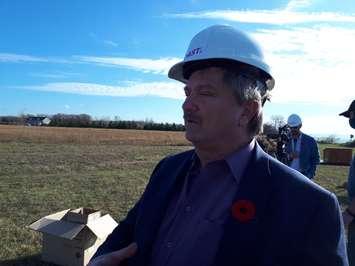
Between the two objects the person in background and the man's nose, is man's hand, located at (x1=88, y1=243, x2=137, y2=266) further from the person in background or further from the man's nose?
the person in background

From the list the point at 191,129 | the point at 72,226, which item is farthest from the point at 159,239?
the point at 72,226

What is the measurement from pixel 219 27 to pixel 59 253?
4.91 m

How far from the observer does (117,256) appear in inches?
82.5

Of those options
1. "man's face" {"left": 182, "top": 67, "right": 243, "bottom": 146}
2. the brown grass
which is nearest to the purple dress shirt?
"man's face" {"left": 182, "top": 67, "right": 243, "bottom": 146}

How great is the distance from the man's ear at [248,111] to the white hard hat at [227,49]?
118 mm

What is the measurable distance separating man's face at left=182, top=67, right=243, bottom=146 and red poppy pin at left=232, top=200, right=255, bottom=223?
302 millimetres

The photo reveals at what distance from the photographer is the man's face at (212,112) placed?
2027 millimetres

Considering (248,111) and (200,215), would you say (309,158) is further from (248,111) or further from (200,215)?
(200,215)

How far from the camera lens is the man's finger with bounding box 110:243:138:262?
2.09 m

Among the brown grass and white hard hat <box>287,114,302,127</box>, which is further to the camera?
the brown grass

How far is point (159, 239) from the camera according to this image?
2.14m

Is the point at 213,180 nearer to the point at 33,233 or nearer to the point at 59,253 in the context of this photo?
the point at 59,253

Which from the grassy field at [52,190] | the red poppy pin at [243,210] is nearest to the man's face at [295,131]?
the grassy field at [52,190]

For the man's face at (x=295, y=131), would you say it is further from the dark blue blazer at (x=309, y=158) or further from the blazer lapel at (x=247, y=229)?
the blazer lapel at (x=247, y=229)
